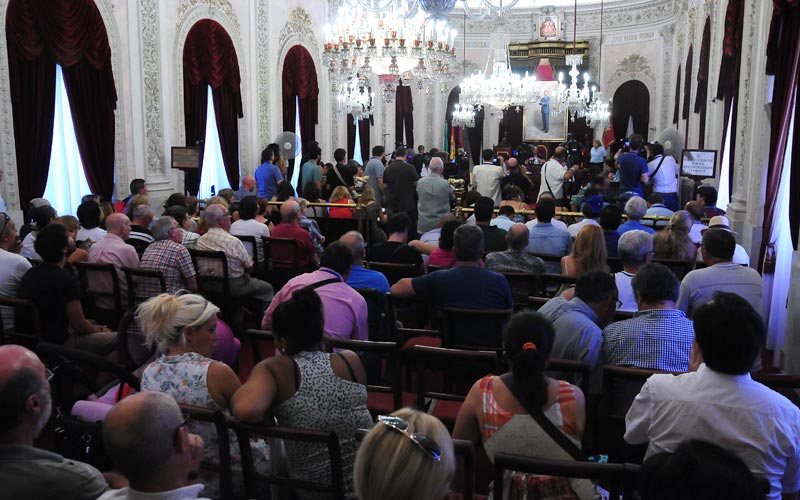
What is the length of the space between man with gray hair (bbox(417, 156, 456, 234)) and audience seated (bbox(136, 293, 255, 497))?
225 inches

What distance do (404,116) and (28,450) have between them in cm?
1698

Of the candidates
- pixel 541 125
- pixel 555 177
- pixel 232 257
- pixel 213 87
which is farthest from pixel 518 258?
pixel 541 125

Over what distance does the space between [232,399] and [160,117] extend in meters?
7.76

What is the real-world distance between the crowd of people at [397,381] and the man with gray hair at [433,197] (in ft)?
9.76

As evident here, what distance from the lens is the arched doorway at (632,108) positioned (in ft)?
60.4

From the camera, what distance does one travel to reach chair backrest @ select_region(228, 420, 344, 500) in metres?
2.09

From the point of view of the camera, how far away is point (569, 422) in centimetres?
228

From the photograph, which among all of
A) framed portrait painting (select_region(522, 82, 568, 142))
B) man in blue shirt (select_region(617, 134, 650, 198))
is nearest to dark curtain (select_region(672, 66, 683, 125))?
framed portrait painting (select_region(522, 82, 568, 142))

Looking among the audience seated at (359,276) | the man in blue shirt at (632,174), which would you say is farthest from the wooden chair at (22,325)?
the man in blue shirt at (632,174)

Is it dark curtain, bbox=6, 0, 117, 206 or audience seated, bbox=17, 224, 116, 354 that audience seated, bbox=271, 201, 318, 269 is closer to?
audience seated, bbox=17, 224, 116, 354

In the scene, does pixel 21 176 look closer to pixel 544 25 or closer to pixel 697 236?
pixel 697 236

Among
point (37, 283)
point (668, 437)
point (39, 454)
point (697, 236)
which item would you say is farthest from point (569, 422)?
point (697, 236)

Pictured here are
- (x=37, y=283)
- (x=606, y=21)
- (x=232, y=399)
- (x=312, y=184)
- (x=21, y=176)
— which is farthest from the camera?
(x=606, y=21)

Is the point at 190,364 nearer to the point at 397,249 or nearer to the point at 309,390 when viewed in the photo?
the point at 309,390
